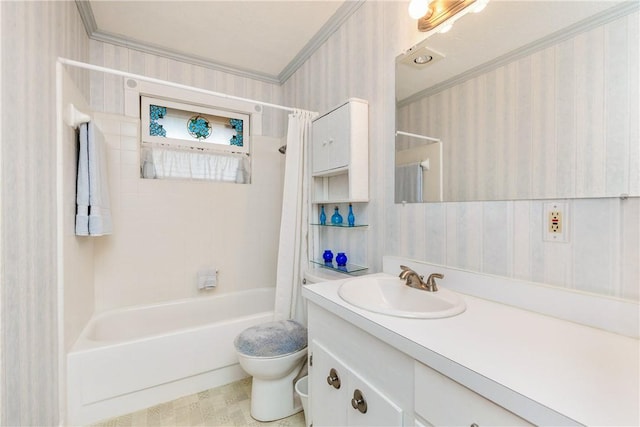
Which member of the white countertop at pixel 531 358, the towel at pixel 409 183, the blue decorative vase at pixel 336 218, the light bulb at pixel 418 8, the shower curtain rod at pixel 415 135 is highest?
the light bulb at pixel 418 8

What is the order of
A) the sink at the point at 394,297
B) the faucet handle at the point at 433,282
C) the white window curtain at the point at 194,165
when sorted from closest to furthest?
the sink at the point at 394,297
the faucet handle at the point at 433,282
the white window curtain at the point at 194,165

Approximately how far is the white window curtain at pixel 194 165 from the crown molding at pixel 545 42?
74.0 inches

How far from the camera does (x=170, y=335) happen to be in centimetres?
170

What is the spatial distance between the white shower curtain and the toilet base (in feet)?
1.34

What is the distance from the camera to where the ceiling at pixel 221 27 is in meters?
1.82

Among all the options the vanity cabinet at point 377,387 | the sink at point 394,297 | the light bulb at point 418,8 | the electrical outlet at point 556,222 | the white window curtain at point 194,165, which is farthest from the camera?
the white window curtain at point 194,165

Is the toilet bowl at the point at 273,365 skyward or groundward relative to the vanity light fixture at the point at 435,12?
groundward

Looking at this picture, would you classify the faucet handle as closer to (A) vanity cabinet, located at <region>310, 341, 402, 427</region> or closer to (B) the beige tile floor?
(A) vanity cabinet, located at <region>310, 341, 402, 427</region>

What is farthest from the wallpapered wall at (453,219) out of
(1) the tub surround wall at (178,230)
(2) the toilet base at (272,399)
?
(1) the tub surround wall at (178,230)

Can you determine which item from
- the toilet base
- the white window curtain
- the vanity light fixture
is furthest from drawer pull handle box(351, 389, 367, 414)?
the white window curtain

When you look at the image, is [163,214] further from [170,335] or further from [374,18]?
[374,18]

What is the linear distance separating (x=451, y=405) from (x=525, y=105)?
987mm

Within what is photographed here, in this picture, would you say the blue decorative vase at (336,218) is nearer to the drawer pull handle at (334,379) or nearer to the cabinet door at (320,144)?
the cabinet door at (320,144)

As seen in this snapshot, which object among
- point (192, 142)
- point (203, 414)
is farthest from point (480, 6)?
point (203, 414)
